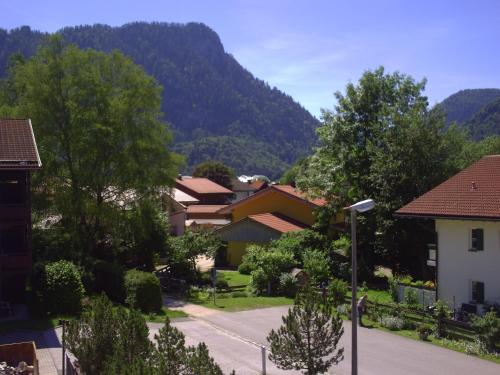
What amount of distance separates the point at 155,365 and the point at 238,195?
106619 millimetres

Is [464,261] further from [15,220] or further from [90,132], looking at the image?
[90,132]

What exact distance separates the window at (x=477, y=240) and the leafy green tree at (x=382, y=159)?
28.5 feet

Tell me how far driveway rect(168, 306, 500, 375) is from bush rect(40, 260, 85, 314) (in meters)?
4.91

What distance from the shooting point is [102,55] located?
36344mm

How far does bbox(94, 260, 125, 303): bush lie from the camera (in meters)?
29.2

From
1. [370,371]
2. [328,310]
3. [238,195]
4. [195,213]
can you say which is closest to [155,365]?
[328,310]

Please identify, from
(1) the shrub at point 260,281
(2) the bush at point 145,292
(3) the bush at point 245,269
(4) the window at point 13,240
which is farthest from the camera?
(3) the bush at point 245,269

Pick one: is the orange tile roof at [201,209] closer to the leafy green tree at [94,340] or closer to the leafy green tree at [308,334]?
the leafy green tree at [94,340]

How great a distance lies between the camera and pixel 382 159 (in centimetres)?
3766

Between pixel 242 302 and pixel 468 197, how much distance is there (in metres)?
12.7

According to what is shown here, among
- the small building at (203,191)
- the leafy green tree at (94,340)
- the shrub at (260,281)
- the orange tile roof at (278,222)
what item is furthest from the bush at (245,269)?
the small building at (203,191)

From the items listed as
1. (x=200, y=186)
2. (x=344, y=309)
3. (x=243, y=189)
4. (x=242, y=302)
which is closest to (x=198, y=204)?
(x=200, y=186)

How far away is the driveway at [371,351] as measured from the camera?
62.2 ft

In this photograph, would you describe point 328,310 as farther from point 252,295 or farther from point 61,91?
point 61,91
